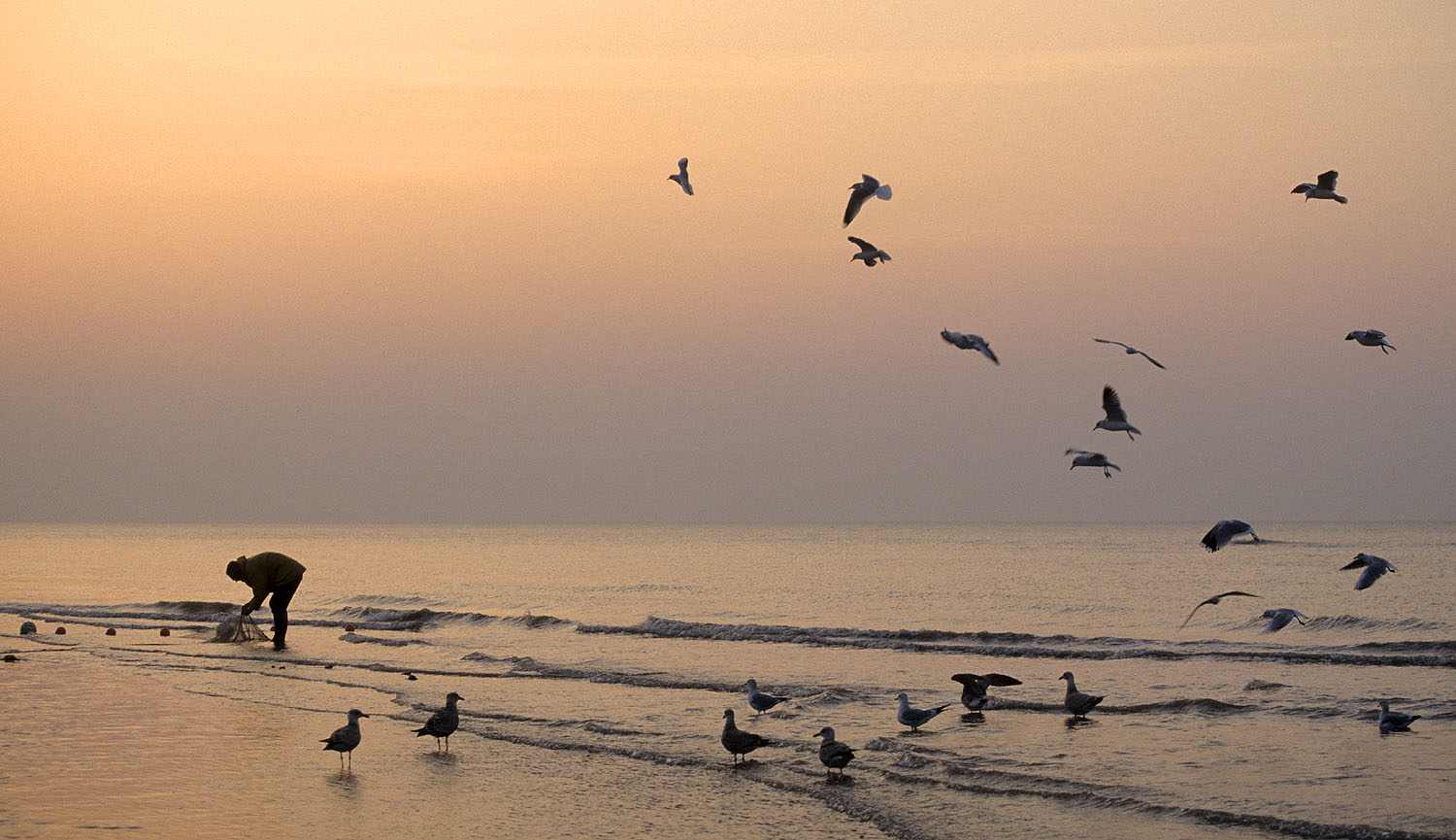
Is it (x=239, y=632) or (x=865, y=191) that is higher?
(x=865, y=191)

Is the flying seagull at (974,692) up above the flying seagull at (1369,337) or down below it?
below

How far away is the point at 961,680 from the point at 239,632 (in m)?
16.3

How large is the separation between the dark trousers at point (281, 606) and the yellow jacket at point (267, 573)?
0.13 m

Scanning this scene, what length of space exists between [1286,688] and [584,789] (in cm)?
1148

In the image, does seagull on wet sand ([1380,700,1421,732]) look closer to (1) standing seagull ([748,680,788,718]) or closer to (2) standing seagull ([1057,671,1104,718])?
(2) standing seagull ([1057,671,1104,718])

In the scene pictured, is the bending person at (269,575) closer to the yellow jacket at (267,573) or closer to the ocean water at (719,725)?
the yellow jacket at (267,573)

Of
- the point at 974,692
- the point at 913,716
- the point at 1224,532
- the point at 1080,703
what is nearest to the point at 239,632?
the point at 974,692

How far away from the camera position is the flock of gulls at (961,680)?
12.8 meters

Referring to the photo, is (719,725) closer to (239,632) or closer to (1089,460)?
(1089,460)

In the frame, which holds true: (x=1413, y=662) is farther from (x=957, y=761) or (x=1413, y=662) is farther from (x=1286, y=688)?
(x=957, y=761)

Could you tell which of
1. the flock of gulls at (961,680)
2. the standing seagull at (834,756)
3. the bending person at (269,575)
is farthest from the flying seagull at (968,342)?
the bending person at (269,575)

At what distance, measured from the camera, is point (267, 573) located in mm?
24750

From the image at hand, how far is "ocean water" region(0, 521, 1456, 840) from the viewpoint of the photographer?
34.9ft

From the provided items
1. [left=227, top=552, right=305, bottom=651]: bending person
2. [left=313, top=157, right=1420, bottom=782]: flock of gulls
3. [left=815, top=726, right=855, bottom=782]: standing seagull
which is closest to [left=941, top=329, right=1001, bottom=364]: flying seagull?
[left=313, top=157, right=1420, bottom=782]: flock of gulls
